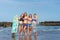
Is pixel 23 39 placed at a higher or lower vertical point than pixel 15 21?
lower

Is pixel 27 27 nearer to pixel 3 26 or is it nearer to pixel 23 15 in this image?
pixel 23 15

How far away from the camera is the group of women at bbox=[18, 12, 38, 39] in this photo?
58.0 feet

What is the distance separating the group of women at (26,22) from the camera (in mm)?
17686

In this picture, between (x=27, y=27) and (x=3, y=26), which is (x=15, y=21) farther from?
(x=3, y=26)

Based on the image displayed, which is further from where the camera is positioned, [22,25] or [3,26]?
[3,26]

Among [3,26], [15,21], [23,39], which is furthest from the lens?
[3,26]

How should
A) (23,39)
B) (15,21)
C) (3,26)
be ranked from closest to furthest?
(15,21) < (23,39) < (3,26)

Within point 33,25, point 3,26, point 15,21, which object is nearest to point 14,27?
point 15,21

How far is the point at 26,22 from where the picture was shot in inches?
703

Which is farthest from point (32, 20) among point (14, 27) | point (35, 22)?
A: point (14, 27)

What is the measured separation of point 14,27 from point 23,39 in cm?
149

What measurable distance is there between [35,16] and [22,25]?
976 mm

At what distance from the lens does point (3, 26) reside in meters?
53.2

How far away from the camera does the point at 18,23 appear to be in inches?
688
